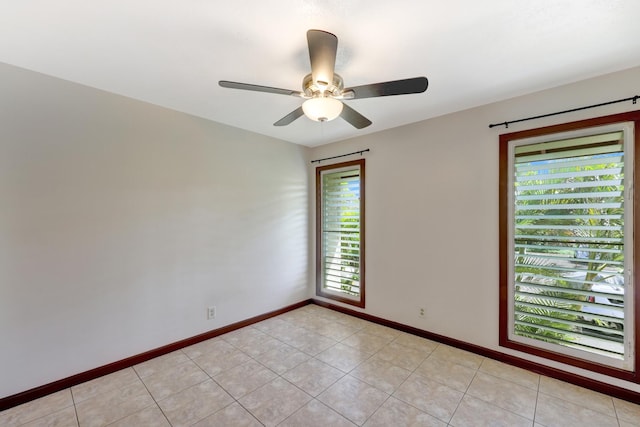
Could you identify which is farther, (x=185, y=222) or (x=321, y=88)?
(x=185, y=222)

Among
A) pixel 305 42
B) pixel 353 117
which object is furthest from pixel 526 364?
pixel 305 42

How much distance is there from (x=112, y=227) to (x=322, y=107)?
83.4 inches

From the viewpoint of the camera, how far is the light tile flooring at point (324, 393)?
180 centimetres

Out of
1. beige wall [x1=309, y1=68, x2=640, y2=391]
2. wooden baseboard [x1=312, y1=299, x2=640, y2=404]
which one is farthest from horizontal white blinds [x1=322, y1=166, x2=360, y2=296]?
wooden baseboard [x1=312, y1=299, x2=640, y2=404]

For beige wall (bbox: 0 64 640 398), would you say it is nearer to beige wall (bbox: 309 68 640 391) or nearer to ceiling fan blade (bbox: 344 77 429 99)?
beige wall (bbox: 309 68 640 391)

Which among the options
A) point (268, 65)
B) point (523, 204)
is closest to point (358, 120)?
point (268, 65)

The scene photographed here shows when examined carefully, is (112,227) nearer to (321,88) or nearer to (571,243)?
(321,88)

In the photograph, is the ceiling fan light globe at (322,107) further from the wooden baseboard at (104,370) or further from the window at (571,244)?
the wooden baseboard at (104,370)

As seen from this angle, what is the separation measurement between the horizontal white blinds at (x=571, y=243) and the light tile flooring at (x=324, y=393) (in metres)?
0.47

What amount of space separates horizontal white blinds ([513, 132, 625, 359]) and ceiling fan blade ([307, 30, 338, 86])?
2.02 meters

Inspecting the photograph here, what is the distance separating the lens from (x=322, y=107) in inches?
64.2

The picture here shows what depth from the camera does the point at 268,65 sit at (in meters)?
1.92

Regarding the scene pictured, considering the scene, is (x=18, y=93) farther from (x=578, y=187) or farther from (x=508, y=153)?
(x=578, y=187)

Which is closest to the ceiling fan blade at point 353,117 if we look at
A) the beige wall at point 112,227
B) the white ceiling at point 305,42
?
the white ceiling at point 305,42
